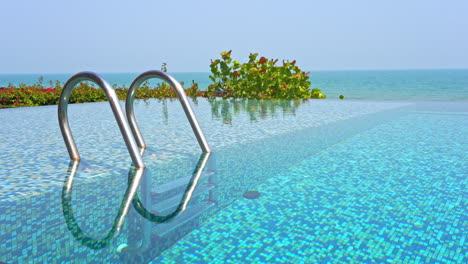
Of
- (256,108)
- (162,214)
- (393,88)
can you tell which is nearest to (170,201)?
(162,214)

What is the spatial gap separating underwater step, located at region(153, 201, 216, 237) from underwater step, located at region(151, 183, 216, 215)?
0.57ft

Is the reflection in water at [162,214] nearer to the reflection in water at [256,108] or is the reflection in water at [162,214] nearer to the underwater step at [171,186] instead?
the underwater step at [171,186]

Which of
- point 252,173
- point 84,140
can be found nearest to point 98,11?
point 84,140

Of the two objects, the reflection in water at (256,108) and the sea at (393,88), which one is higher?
the reflection in water at (256,108)

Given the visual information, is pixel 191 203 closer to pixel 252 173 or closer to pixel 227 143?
pixel 252 173

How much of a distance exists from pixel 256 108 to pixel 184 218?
364 inches

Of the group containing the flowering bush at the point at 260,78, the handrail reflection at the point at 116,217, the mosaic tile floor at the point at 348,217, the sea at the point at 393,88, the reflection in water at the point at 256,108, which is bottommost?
the sea at the point at 393,88

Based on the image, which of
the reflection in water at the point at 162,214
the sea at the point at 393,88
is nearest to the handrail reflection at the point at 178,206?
the reflection in water at the point at 162,214

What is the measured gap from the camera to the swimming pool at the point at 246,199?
272cm

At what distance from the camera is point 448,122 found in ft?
31.3

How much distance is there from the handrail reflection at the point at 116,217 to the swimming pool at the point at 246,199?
18 millimetres

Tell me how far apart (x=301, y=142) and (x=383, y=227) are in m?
3.77

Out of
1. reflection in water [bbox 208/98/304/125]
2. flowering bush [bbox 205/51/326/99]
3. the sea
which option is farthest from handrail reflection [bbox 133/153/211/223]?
flowering bush [bbox 205/51/326/99]

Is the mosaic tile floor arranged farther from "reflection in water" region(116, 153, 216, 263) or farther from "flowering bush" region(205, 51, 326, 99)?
"flowering bush" region(205, 51, 326, 99)
